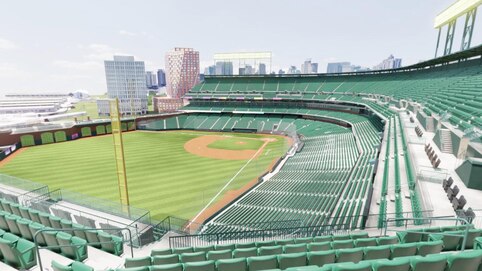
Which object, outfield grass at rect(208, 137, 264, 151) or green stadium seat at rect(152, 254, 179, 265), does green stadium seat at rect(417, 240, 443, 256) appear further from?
outfield grass at rect(208, 137, 264, 151)

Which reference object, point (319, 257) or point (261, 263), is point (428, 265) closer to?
point (319, 257)

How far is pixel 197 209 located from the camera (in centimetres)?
1906

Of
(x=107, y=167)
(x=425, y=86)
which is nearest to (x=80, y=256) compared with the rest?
(x=107, y=167)

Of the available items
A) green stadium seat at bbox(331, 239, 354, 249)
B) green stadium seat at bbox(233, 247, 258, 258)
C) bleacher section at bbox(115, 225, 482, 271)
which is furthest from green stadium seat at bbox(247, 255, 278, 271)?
green stadium seat at bbox(331, 239, 354, 249)

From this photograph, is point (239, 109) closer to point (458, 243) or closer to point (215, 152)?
point (215, 152)

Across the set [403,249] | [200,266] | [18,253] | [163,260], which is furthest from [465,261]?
[18,253]

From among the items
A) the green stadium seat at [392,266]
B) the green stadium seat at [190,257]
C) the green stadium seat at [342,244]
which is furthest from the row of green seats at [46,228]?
the green stadium seat at [392,266]

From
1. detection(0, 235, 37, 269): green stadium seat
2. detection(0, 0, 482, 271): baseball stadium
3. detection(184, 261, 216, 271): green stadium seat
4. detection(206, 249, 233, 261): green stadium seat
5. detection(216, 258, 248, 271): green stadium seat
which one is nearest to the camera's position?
detection(184, 261, 216, 271): green stadium seat

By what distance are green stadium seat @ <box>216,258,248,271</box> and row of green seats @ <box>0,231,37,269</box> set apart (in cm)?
559

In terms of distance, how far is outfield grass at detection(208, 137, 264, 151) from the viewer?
133 feet

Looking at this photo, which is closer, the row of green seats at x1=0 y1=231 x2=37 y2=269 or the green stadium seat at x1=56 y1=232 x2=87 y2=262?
the row of green seats at x1=0 y1=231 x2=37 y2=269

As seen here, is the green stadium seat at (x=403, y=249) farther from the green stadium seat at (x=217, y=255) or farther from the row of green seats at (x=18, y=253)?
the row of green seats at (x=18, y=253)

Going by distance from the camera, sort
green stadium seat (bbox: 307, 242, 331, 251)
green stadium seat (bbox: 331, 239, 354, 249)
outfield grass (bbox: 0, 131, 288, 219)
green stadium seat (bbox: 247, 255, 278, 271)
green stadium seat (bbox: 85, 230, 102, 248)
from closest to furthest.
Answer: green stadium seat (bbox: 247, 255, 278, 271) → green stadium seat (bbox: 307, 242, 331, 251) → green stadium seat (bbox: 331, 239, 354, 249) → green stadium seat (bbox: 85, 230, 102, 248) → outfield grass (bbox: 0, 131, 288, 219)

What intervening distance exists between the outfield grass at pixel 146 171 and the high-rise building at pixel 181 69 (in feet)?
406
